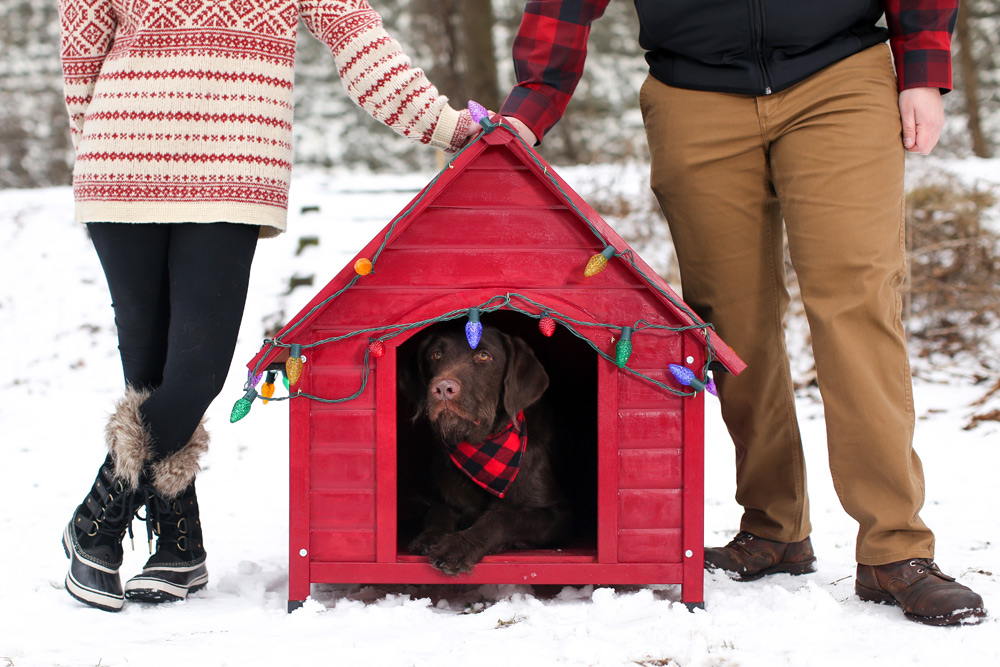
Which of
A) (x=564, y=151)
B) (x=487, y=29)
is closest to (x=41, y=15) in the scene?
(x=487, y=29)

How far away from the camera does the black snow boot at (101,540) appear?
248 cm

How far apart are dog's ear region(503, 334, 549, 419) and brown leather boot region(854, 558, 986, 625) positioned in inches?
42.5

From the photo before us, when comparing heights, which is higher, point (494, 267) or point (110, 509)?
point (494, 267)

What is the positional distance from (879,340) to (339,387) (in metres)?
1.48

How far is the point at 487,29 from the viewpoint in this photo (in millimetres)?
11055

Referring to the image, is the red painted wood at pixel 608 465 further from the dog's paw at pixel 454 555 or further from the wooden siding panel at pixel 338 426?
the wooden siding panel at pixel 338 426

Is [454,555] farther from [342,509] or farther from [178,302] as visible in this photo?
[178,302]

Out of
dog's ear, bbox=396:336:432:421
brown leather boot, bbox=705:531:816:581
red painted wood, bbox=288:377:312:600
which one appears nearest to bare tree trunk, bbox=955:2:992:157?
brown leather boot, bbox=705:531:816:581

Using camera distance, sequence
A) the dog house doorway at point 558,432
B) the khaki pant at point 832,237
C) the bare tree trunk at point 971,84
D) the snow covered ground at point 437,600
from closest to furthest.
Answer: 1. the snow covered ground at point 437,600
2. the khaki pant at point 832,237
3. the dog house doorway at point 558,432
4. the bare tree trunk at point 971,84

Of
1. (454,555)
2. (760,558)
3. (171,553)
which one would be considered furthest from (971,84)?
(171,553)

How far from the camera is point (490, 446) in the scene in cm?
274

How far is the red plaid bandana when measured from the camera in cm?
274

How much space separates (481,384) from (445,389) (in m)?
0.17

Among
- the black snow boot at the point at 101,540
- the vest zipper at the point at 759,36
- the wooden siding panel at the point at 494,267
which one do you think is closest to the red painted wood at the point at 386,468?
the wooden siding panel at the point at 494,267
